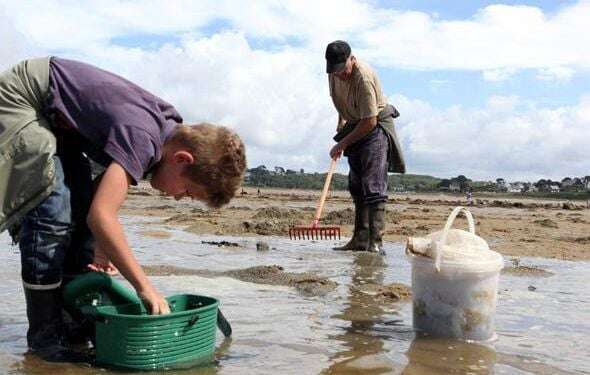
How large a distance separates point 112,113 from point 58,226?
56 cm

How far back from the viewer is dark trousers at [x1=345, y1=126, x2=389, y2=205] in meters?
6.84

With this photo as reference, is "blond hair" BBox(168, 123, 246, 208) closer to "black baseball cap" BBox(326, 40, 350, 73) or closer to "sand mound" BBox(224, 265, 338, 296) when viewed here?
"sand mound" BBox(224, 265, 338, 296)

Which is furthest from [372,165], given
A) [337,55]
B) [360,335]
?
[360,335]

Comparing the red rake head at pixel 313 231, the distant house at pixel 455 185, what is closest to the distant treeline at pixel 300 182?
the distant house at pixel 455 185

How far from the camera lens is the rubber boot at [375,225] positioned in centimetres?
682

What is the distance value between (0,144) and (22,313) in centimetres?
132

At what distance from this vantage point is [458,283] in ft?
11.5

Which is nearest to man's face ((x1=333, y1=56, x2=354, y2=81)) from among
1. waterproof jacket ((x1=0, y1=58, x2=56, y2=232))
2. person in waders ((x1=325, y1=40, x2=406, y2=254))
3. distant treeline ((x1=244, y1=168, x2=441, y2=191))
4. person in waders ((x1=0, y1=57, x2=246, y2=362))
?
person in waders ((x1=325, y1=40, x2=406, y2=254))

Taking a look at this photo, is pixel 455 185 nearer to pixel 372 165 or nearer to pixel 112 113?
pixel 372 165

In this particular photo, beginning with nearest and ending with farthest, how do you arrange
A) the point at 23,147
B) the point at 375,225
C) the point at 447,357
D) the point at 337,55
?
the point at 23,147, the point at 447,357, the point at 337,55, the point at 375,225

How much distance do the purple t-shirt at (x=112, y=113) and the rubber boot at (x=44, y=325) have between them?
65cm

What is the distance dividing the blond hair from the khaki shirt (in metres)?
3.66

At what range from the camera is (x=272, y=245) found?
8031 mm

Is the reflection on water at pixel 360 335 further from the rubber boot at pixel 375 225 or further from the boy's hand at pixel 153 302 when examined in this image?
the rubber boot at pixel 375 225
